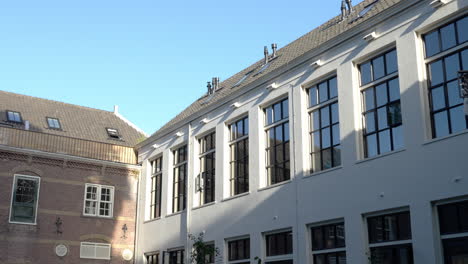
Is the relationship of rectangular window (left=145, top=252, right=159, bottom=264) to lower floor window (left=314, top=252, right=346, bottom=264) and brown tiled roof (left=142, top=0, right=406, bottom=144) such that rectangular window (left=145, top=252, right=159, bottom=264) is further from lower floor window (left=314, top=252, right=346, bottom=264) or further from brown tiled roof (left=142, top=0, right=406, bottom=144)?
lower floor window (left=314, top=252, right=346, bottom=264)

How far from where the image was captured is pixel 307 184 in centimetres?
1688

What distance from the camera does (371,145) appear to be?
15336 millimetres

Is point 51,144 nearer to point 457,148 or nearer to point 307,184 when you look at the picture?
point 307,184

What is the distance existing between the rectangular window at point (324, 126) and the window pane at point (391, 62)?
197 cm

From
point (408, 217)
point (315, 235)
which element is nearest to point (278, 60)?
point (315, 235)

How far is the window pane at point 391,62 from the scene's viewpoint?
1499 centimetres

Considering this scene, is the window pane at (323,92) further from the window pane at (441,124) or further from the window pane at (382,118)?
the window pane at (441,124)

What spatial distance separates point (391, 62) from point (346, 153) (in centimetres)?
274

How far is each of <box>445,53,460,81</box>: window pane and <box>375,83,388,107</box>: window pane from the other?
76.0 inches

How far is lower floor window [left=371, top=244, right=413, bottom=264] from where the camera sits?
13562 mm

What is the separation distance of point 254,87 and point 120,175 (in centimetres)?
925

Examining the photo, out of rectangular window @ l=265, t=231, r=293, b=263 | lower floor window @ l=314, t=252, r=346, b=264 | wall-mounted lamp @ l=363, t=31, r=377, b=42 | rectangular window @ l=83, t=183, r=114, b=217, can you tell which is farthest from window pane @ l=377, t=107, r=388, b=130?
rectangular window @ l=83, t=183, r=114, b=217

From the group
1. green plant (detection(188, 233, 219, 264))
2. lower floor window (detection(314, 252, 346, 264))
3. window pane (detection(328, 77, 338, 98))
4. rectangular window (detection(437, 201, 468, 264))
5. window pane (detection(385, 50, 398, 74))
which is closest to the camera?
rectangular window (detection(437, 201, 468, 264))

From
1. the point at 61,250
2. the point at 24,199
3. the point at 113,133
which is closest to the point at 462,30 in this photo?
the point at 61,250
